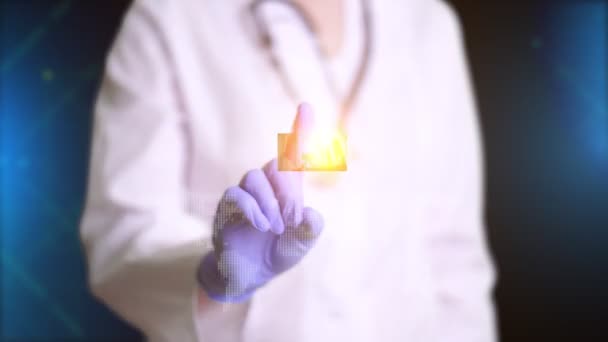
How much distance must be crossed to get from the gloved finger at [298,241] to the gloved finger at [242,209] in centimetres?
2

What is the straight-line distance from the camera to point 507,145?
2.51 feet

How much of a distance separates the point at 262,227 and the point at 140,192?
222mm

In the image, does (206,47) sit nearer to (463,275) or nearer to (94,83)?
(94,83)

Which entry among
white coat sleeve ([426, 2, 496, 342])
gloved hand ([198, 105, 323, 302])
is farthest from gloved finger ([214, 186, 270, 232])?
white coat sleeve ([426, 2, 496, 342])

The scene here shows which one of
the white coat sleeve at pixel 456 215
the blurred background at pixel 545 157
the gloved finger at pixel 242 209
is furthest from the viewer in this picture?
the blurred background at pixel 545 157

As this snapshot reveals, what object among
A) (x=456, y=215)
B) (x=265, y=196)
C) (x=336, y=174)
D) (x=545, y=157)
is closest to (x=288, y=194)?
(x=265, y=196)

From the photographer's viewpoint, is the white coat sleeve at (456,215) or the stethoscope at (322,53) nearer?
the stethoscope at (322,53)

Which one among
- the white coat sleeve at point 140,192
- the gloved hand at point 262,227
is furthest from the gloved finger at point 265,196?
the white coat sleeve at point 140,192

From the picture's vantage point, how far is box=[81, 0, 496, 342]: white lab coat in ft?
1.35

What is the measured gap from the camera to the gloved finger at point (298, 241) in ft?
0.88

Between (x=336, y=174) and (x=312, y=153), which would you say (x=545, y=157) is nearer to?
(x=336, y=174)

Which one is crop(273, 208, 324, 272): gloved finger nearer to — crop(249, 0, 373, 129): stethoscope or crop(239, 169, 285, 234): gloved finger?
crop(239, 169, 285, 234): gloved finger

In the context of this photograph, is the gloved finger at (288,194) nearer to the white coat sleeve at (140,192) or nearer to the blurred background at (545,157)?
the white coat sleeve at (140,192)

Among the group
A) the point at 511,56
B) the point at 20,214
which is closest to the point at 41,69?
the point at 20,214
